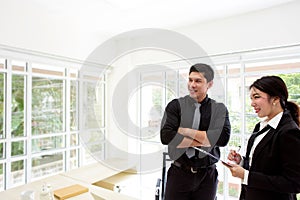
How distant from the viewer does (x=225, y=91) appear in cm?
256

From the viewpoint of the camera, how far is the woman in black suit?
1059 millimetres

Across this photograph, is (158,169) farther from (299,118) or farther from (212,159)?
(299,118)

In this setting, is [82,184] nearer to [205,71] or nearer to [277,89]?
[205,71]

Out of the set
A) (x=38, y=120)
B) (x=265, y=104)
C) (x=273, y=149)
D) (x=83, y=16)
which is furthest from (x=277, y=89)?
(x=38, y=120)

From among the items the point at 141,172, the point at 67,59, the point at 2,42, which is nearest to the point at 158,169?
the point at 141,172

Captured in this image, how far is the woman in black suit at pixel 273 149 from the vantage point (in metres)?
1.06

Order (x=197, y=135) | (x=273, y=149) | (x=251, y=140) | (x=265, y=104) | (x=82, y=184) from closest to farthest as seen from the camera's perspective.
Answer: (x=273, y=149) < (x=265, y=104) < (x=251, y=140) < (x=197, y=135) < (x=82, y=184)

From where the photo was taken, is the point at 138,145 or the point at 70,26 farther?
the point at 138,145

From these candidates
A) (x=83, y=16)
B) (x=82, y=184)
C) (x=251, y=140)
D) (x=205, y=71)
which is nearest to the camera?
(x=251, y=140)

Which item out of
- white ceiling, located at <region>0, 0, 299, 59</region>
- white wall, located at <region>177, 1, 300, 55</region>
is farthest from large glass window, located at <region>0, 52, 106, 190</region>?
white wall, located at <region>177, 1, 300, 55</region>

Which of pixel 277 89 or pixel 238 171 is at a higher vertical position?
pixel 277 89

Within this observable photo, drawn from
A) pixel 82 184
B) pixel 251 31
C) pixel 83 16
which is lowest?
pixel 82 184

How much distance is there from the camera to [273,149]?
111cm

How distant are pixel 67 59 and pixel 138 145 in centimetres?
176
